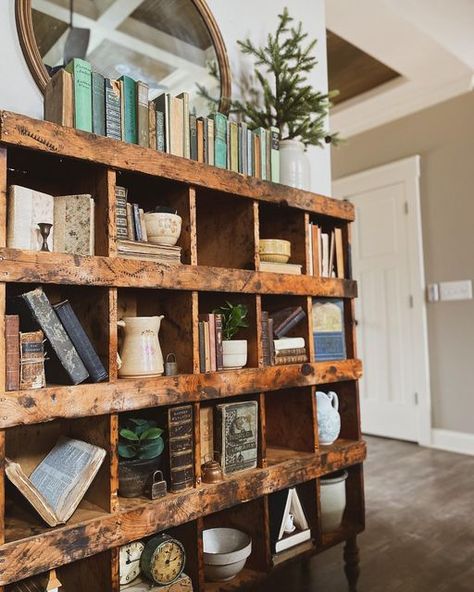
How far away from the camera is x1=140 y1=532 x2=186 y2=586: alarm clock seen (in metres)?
1.30

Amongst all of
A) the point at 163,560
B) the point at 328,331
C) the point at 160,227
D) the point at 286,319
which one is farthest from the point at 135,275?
the point at 328,331

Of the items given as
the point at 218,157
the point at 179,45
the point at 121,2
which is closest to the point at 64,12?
the point at 121,2

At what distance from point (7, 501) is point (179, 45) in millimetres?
1585

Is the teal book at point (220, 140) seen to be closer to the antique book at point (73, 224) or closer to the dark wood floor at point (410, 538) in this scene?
the antique book at point (73, 224)

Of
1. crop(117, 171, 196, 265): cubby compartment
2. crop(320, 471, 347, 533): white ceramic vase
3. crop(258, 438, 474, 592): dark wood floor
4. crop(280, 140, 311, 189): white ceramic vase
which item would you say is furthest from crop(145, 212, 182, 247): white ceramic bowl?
crop(258, 438, 474, 592): dark wood floor

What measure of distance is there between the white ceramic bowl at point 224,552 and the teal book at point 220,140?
1.17 meters

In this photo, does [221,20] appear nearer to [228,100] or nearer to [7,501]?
[228,100]

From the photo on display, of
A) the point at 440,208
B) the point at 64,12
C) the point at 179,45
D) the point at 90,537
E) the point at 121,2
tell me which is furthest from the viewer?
A: the point at 440,208

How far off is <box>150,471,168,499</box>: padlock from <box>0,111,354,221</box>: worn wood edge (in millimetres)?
820

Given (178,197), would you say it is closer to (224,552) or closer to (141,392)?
(141,392)

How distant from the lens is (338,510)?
1.84 meters

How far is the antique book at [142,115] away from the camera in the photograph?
1.37m

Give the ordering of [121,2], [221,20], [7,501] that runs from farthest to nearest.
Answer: [221,20] → [121,2] → [7,501]

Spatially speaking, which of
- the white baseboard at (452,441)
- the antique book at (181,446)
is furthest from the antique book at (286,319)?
the white baseboard at (452,441)
